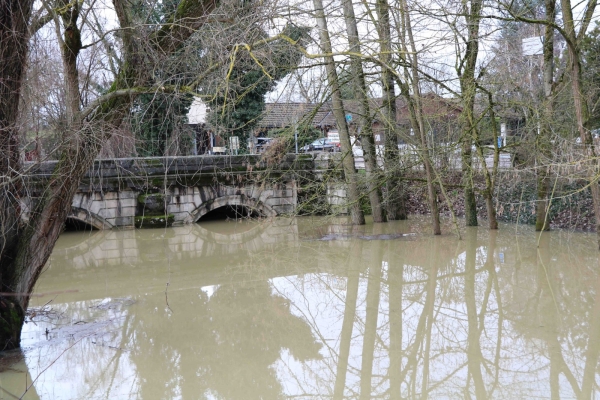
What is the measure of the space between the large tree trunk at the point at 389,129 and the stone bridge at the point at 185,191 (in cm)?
133

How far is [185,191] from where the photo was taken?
58.9 feet

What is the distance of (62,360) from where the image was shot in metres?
6.26

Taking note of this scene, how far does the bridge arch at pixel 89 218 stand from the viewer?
1688cm

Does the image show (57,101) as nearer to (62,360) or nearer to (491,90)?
(62,360)

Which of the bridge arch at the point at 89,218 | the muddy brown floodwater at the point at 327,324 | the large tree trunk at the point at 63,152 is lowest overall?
the muddy brown floodwater at the point at 327,324

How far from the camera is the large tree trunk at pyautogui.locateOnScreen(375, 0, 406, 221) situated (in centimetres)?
1222

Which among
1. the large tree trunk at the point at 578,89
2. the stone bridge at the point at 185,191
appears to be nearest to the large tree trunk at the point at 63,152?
the large tree trunk at the point at 578,89

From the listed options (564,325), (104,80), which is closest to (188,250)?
(104,80)

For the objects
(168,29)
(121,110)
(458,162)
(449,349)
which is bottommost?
(449,349)

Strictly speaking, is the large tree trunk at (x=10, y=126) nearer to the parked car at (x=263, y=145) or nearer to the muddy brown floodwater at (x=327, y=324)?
the muddy brown floodwater at (x=327, y=324)

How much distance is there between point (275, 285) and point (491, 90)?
5.79 metres

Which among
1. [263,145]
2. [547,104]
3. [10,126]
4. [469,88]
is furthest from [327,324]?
[263,145]

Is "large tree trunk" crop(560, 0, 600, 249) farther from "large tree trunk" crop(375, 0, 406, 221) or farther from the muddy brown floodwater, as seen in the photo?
"large tree trunk" crop(375, 0, 406, 221)

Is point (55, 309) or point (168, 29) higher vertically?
point (168, 29)
